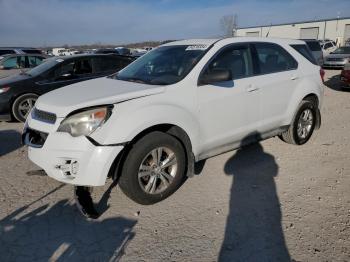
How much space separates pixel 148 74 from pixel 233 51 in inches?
46.0

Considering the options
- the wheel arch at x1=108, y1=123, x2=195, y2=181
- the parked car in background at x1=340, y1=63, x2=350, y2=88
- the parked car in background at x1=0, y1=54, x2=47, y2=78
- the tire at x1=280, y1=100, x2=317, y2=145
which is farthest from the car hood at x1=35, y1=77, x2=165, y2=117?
the parked car in background at x1=340, y1=63, x2=350, y2=88

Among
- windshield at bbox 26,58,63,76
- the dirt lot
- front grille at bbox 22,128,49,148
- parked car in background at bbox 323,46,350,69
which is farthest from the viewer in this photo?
parked car in background at bbox 323,46,350,69

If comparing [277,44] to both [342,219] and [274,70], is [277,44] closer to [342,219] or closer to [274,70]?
[274,70]

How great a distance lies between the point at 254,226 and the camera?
3.18m

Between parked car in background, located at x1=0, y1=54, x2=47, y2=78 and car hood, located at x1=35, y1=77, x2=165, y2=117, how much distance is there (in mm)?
8815

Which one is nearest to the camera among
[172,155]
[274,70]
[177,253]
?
[177,253]

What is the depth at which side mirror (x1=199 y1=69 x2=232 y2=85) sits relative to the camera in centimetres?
375

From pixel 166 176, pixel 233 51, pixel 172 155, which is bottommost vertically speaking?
pixel 166 176

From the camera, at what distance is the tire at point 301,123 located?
5.15m

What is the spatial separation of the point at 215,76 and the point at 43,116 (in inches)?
78.4

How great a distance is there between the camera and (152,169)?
3.52m

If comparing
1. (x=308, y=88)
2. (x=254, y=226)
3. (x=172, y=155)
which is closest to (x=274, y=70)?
(x=308, y=88)

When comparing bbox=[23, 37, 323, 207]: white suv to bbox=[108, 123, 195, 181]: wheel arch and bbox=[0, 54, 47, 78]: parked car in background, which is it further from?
bbox=[0, 54, 47, 78]: parked car in background

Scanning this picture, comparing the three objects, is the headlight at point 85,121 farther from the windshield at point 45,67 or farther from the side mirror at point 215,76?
the windshield at point 45,67
